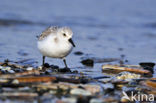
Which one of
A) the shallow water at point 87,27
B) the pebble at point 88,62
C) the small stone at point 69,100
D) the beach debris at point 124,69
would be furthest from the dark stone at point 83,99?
the pebble at point 88,62

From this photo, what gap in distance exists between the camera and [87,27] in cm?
1338

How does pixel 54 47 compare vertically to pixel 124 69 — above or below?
above

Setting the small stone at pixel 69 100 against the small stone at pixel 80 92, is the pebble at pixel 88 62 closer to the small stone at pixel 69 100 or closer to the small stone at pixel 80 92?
the small stone at pixel 80 92

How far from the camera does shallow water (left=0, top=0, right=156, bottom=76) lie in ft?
28.1

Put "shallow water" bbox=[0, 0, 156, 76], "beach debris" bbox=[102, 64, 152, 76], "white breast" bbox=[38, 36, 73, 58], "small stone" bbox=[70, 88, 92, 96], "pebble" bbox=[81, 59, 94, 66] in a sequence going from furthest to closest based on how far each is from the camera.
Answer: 1. "shallow water" bbox=[0, 0, 156, 76]
2. "pebble" bbox=[81, 59, 94, 66]
3. "beach debris" bbox=[102, 64, 152, 76]
4. "white breast" bbox=[38, 36, 73, 58]
5. "small stone" bbox=[70, 88, 92, 96]

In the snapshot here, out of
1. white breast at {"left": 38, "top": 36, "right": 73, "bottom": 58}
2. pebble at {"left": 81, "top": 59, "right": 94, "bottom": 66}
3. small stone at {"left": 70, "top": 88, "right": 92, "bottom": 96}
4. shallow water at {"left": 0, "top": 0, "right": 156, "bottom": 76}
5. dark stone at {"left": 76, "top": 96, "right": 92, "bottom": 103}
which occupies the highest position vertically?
shallow water at {"left": 0, "top": 0, "right": 156, "bottom": 76}

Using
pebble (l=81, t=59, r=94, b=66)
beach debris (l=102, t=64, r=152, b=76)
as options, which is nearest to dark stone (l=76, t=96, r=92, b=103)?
beach debris (l=102, t=64, r=152, b=76)

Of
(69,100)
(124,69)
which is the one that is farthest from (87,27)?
(69,100)

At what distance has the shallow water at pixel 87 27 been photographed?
28.1ft

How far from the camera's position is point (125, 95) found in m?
4.79

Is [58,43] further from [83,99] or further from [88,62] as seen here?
[83,99]

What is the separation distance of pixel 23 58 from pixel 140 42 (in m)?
4.52

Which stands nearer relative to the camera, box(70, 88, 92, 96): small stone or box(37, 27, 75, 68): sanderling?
box(70, 88, 92, 96): small stone

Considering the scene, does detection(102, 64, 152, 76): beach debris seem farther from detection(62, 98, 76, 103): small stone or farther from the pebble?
detection(62, 98, 76, 103): small stone
